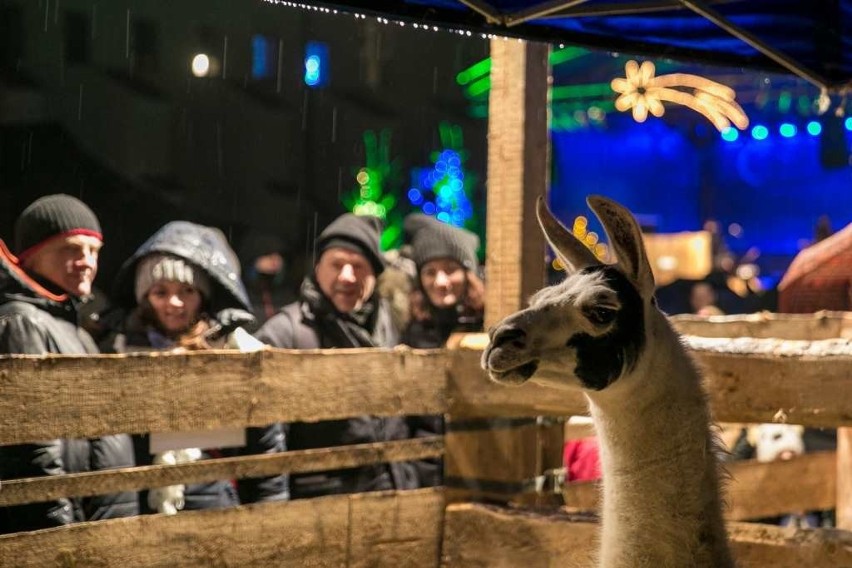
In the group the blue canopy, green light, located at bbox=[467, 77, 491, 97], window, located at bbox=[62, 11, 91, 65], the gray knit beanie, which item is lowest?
the gray knit beanie

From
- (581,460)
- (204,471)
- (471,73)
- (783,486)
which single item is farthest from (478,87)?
(204,471)

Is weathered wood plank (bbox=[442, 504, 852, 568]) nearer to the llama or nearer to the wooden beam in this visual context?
the llama

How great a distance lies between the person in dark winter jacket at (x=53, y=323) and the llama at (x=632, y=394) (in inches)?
75.3

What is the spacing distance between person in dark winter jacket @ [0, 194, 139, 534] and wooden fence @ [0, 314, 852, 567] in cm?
30

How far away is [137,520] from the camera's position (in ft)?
10.9

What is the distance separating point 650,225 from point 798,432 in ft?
44.8

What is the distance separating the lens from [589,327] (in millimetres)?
2496

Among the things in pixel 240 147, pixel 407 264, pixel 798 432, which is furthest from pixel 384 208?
pixel 798 432

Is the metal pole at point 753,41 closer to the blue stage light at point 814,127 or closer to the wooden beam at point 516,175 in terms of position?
the wooden beam at point 516,175

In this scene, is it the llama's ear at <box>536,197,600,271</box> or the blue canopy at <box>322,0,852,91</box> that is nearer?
the llama's ear at <box>536,197,600,271</box>

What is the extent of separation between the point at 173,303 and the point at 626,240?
2848 mm

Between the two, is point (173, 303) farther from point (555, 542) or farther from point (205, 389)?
point (555, 542)

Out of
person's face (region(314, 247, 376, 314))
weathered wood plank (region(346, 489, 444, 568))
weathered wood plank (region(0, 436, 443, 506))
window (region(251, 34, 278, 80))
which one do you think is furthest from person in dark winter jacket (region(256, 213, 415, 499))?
window (region(251, 34, 278, 80))

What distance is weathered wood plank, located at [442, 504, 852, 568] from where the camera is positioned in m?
3.44
